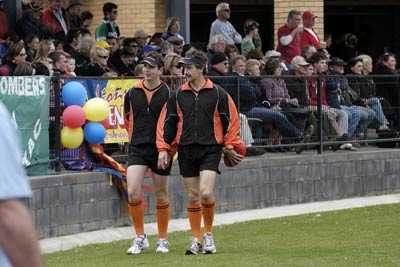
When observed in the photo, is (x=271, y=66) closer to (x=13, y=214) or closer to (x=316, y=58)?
(x=316, y=58)

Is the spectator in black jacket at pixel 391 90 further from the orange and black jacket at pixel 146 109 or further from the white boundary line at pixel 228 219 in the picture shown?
the orange and black jacket at pixel 146 109

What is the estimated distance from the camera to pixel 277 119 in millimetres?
16094

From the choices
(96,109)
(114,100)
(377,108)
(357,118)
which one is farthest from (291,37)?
(96,109)

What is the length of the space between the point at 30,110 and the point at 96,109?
2.67 ft

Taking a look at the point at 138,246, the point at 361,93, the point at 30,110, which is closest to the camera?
the point at 138,246

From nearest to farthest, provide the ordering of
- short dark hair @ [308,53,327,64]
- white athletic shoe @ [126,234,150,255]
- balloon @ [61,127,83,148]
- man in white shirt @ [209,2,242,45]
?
white athletic shoe @ [126,234,150,255] → balloon @ [61,127,83,148] → short dark hair @ [308,53,327,64] → man in white shirt @ [209,2,242,45]

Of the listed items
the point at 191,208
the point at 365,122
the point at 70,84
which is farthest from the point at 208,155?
the point at 365,122

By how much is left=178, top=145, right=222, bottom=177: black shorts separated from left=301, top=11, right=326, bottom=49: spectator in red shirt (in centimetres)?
799

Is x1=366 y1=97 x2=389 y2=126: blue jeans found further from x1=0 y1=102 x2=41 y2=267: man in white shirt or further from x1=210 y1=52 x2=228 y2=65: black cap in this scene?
x1=0 y1=102 x2=41 y2=267: man in white shirt

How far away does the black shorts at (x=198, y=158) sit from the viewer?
36.0 ft

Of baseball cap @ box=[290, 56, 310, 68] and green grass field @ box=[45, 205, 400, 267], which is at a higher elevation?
baseball cap @ box=[290, 56, 310, 68]

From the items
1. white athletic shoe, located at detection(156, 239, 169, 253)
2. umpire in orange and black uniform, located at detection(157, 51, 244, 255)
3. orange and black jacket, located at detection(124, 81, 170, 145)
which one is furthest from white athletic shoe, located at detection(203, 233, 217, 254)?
orange and black jacket, located at detection(124, 81, 170, 145)

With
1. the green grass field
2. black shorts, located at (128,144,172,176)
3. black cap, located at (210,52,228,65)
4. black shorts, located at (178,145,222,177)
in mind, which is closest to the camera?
the green grass field

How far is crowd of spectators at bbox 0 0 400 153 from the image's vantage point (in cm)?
1468
